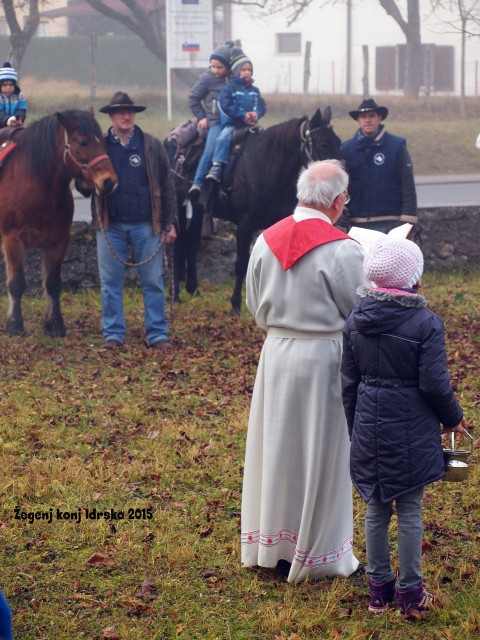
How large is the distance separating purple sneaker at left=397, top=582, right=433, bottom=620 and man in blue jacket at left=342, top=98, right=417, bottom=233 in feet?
18.2

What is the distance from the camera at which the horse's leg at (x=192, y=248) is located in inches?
480

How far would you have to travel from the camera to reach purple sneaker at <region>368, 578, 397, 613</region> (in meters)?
4.52

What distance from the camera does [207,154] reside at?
11523mm

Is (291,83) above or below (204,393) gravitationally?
above

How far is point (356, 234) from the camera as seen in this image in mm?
4926

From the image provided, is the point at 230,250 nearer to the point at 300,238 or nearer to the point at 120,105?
the point at 120,105

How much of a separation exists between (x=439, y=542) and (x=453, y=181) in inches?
691

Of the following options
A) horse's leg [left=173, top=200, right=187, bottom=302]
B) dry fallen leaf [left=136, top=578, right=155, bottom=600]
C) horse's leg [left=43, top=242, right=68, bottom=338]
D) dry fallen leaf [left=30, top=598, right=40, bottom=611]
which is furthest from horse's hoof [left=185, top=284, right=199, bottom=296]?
dry fallen leaf [left=30, top=598, right=40, bottom=611]

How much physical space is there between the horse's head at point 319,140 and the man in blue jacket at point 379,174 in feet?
1.10

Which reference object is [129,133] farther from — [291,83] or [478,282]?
[291,83]

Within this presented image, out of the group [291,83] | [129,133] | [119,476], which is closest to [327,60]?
[291,83]

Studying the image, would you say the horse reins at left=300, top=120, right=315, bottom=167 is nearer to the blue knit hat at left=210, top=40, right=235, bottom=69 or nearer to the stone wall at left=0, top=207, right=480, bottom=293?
the blue knit hat at left=210, top=40, right=235, bottom=69

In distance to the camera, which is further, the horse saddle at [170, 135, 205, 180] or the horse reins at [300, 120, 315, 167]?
the horse saddle at [170, 135, 205, 180]

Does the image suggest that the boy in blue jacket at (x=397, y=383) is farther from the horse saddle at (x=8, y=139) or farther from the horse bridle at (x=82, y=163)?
the horse saddle at (x=8, y=139)
